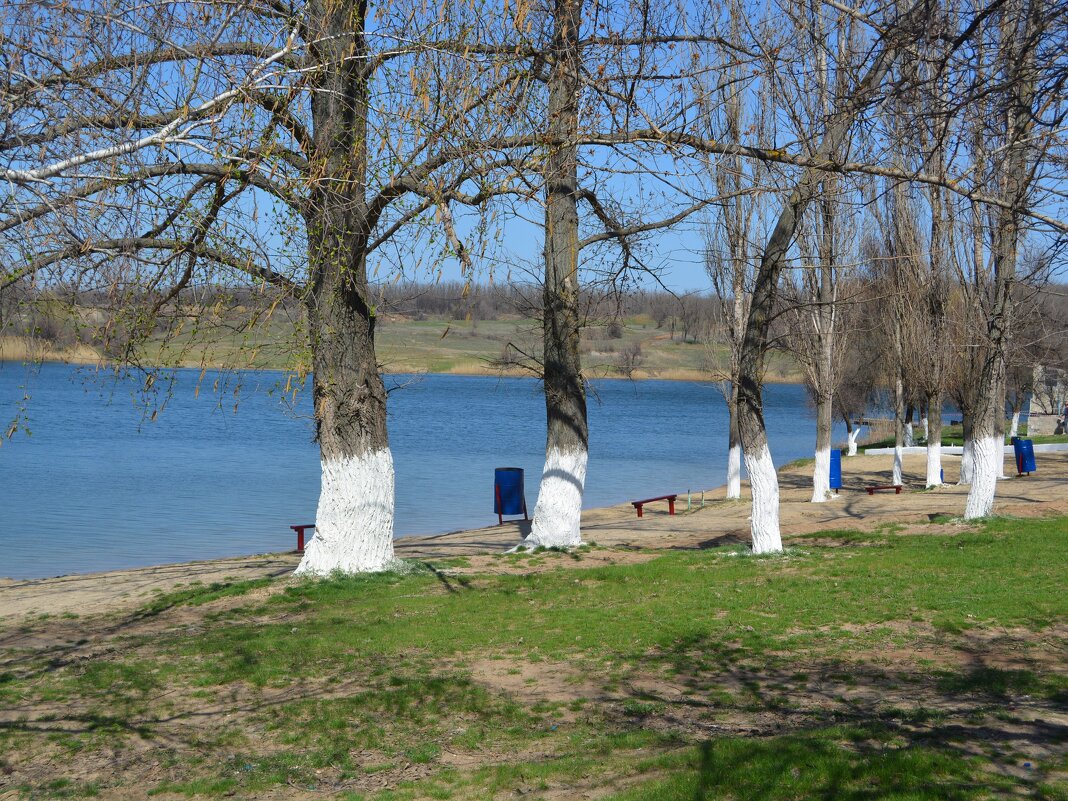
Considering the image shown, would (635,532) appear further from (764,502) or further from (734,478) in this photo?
(734,478)

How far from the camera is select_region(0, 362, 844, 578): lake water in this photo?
19453 millimetres

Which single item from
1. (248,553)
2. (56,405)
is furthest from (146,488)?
(56,405)

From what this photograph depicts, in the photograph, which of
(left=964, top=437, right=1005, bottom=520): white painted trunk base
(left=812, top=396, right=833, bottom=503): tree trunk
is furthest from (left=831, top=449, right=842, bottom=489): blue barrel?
(left=964, top=437, right=1005, bottom=520): white painted trunk base

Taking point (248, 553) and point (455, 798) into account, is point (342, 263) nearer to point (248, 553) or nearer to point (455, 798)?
point (455, 798)

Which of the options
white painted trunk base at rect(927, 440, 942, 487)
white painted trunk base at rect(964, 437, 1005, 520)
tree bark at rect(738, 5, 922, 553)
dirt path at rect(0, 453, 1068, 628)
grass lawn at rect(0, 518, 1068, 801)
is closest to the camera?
grass lawn at rect(0, 518, 1068, 801)

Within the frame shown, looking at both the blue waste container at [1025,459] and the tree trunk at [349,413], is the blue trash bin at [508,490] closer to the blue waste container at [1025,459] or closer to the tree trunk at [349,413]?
the tree trunk at [349,413]

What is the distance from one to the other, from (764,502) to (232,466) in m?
25.3

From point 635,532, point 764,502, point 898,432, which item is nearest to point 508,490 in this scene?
point 635,532

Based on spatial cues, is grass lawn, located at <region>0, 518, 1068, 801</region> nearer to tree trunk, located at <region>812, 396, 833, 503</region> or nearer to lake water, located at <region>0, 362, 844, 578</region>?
lake water, located at <region>0, 362, 844, 578</region>

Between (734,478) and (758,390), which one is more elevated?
(758,390)

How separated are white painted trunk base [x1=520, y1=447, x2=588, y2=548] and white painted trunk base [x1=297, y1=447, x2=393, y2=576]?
253 cm

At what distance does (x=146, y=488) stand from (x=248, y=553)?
391 inches

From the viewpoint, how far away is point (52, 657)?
8562mm

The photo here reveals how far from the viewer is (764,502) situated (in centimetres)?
1223
